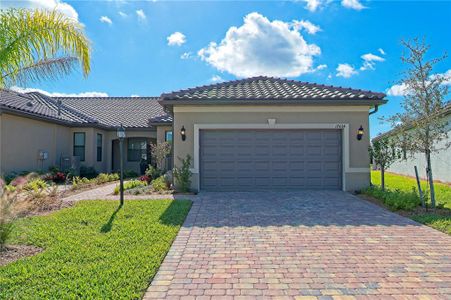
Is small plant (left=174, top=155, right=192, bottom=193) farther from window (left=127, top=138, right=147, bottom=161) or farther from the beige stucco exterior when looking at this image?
window (left=127, top=138, right=147, bottom=161)

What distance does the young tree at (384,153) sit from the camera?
9.39 metres

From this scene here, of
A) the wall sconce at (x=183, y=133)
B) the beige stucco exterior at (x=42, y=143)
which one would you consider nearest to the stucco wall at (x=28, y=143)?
the beige stucco exterior at (x=42, y=143)

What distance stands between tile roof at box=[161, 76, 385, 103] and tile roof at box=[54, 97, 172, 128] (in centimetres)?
772

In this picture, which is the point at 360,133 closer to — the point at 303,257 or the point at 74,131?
the point at 303,257

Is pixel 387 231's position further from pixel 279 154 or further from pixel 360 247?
pixel 279 154

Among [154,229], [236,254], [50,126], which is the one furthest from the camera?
[50,126]

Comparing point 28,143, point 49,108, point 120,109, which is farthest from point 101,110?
point 28,143

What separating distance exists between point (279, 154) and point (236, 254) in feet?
22.4

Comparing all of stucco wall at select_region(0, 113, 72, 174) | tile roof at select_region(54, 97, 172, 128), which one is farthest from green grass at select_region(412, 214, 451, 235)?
tile roof at select_region(54, 97, 172, 128)

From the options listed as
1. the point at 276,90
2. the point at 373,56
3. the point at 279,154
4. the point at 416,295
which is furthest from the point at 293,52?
the point at 416,295

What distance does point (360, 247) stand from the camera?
481cm

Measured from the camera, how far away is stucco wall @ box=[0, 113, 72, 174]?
1255 cm

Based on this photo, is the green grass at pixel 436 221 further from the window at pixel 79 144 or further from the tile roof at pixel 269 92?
the window at pixel 79 144

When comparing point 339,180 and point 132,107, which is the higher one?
point 132,107
